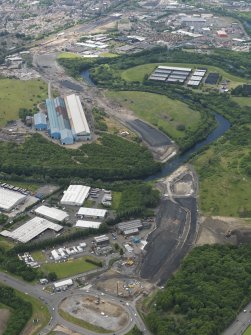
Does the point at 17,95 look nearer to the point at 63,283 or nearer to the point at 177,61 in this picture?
the point at 177,61

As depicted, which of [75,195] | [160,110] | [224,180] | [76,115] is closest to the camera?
[75,195]

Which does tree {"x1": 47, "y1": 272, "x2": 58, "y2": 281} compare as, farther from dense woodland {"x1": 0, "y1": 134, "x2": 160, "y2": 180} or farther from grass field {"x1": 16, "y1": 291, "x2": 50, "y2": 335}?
dense woodland {"x1": 0, "y1": 134, "x2": 160, "y2": 180}

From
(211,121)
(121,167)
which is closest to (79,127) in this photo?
(121,167)

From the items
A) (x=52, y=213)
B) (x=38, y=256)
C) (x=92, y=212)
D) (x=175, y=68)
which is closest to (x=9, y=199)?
(x=52, y=213)

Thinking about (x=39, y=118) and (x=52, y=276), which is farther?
(x=39, y=118)

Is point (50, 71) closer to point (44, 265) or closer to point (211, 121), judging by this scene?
point (211, 121)

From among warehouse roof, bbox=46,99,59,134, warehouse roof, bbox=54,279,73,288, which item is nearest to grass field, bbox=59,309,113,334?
warehouse roof, bbox=54,279,73,288
